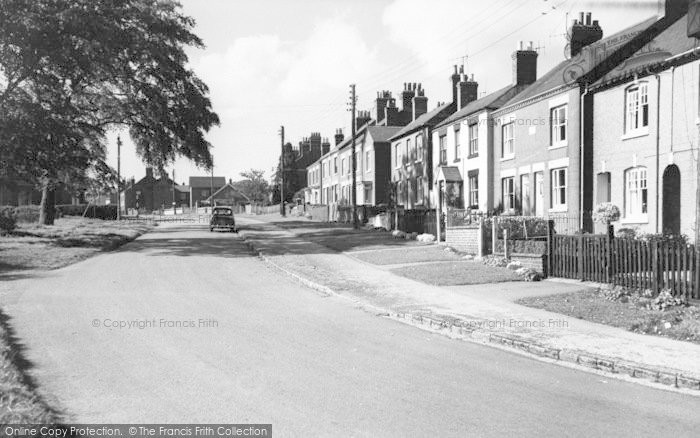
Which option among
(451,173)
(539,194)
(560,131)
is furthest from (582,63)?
(451,173)

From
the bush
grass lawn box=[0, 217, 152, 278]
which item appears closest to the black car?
grass lawn box=[0, 217, 152, 278]

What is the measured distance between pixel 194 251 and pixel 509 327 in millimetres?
18355

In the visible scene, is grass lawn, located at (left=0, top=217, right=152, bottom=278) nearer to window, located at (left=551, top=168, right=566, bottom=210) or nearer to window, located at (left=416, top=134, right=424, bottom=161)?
window, located at (left=416, top=134, right=424, bottom=161)

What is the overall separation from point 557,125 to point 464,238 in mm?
7491

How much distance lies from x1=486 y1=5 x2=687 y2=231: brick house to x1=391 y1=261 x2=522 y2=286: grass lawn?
25.7 feet

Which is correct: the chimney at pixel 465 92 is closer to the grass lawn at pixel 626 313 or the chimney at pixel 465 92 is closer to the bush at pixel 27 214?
the grass lawn at pixel 626 313

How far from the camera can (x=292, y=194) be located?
90438mm

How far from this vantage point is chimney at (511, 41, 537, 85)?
33.6 meters

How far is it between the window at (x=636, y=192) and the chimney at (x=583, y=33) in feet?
31.4

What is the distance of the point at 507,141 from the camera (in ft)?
101

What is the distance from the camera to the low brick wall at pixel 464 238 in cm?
2165

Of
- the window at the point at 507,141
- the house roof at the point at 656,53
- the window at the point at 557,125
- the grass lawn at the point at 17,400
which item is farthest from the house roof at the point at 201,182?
the grass lawn at the point at 17,400

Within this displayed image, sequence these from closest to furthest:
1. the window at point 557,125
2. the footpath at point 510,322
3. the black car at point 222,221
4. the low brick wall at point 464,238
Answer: the footpath at point 510,322 < the low brick wall at point 464,238 < the window at point 557,125 < the black car at point 222,221

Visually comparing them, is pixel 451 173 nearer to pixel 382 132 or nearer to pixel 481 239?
pixel 481 239
